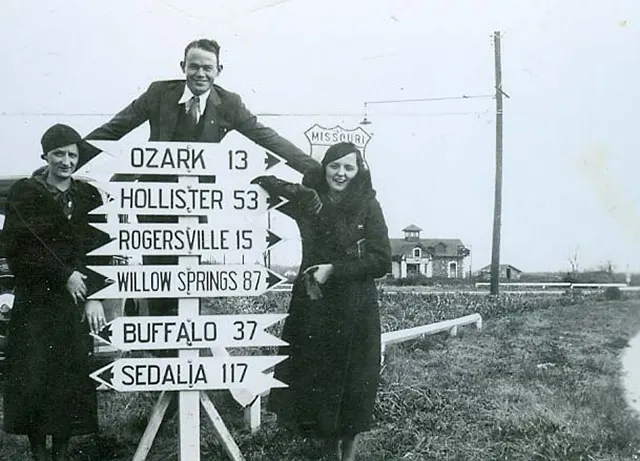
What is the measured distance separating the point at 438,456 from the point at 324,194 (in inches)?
69.2

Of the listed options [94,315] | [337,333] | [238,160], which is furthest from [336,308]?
[94,315]

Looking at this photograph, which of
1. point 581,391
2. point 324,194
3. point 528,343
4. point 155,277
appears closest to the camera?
point 155,277

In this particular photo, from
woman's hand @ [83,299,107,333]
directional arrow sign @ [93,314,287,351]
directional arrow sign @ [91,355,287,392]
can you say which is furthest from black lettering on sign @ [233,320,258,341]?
woman's hand @ [83,299,107,333]

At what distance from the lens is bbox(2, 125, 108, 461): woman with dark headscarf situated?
12.4 ft

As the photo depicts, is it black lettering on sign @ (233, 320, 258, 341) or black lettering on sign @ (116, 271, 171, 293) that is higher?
black lettering on sign @ (116, 271, 171, 293)

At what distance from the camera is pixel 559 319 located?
16.1ft

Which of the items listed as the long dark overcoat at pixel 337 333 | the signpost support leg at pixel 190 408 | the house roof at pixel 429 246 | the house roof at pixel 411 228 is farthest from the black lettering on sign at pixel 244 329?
the house roof at pixel 411 228

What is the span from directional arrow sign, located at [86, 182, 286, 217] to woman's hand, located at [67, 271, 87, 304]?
0.39 meters

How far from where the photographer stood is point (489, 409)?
14.0 ft

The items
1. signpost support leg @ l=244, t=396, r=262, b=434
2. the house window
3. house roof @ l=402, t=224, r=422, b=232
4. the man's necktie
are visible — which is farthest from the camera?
the house window

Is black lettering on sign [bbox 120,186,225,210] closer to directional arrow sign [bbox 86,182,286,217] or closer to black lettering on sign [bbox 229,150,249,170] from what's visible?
directional arrow sign [bbox 86,182,286,217]

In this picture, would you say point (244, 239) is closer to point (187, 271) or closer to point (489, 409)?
point (187, 271)

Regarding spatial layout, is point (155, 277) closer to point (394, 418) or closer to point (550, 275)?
point (394, 418)

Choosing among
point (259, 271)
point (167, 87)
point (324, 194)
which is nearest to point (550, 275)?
point (324, 194)
